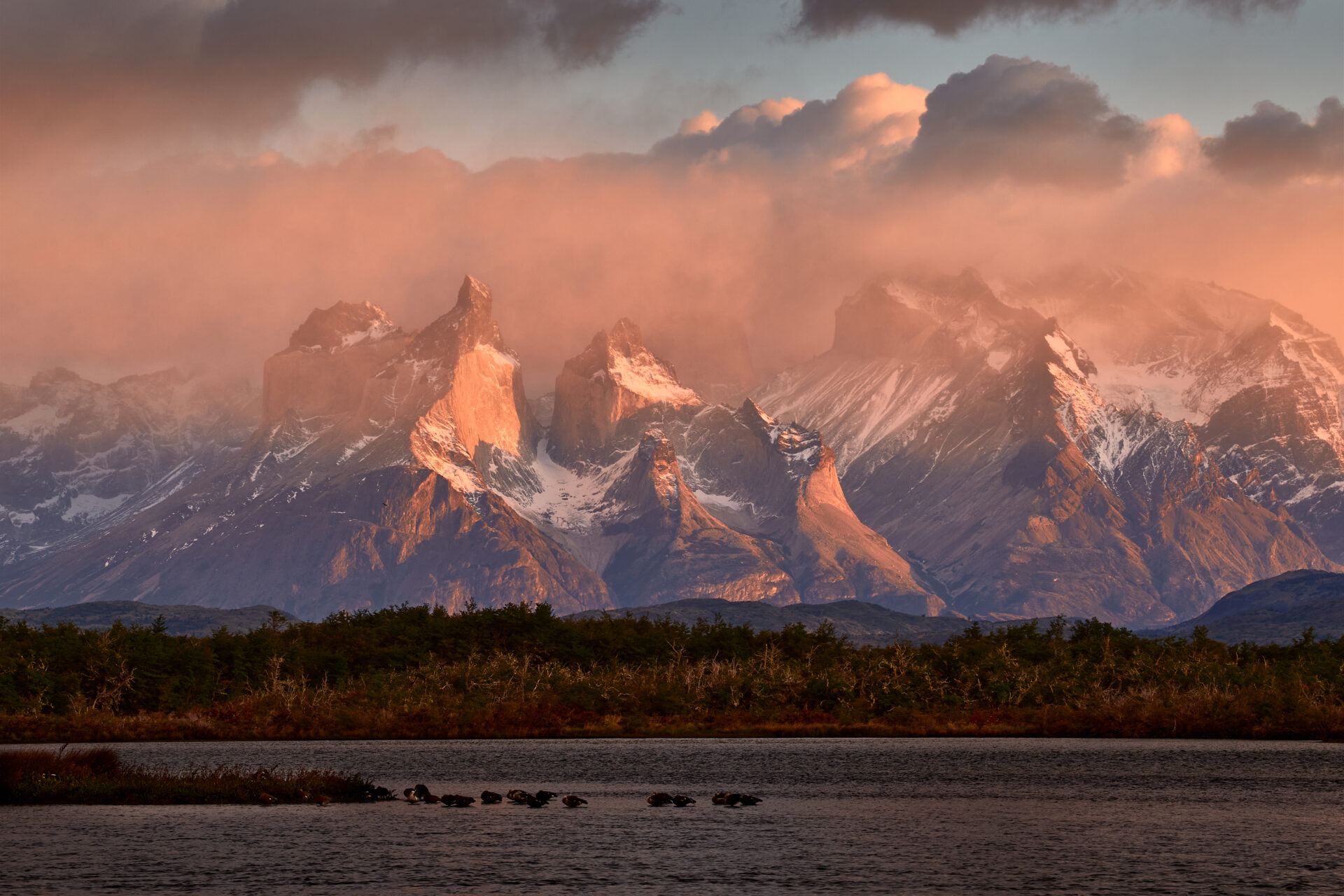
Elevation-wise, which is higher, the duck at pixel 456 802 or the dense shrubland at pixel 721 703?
the dense shrubland at pixel 721 703

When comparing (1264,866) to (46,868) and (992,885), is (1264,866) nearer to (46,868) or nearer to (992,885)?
(992,885)

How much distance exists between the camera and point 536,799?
94438 mm

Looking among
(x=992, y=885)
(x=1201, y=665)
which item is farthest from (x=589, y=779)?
(x=1201, y=665)

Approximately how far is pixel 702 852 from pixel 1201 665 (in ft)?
446

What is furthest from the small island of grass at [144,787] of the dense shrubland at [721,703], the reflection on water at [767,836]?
the dense shrubland at [721,703]

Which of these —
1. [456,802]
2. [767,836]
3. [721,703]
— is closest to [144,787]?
[456,802]

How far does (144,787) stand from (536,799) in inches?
917

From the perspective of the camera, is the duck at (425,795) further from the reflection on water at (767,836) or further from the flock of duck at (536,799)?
the reflection on water at (767,836)

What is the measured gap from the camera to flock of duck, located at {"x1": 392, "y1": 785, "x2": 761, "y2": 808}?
94062 mm

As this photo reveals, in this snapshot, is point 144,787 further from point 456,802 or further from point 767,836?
point 767,836

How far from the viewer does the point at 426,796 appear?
95.7 metres

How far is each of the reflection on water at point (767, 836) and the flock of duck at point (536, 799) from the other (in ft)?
2.77

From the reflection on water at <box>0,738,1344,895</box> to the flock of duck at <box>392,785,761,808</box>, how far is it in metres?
0.84

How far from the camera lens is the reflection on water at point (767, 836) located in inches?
2539
